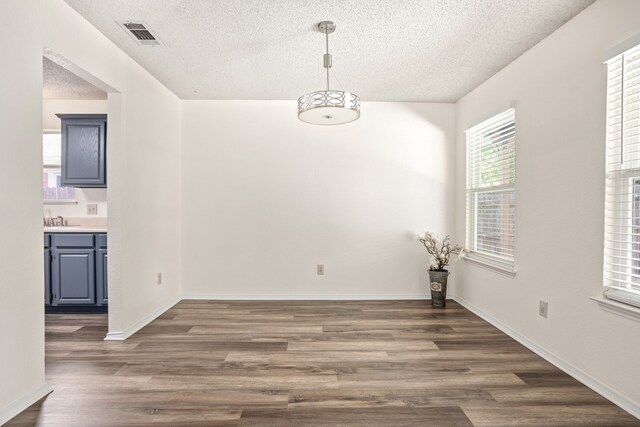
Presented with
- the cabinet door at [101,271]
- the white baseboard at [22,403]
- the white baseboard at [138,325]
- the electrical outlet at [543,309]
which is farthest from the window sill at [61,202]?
the electrical outlet at [543,309]

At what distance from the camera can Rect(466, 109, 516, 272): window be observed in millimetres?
3307

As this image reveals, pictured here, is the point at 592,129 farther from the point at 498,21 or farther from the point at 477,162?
the point at 477,162

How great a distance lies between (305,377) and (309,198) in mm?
2442

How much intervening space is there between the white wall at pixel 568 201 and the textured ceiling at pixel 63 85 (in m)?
4.35

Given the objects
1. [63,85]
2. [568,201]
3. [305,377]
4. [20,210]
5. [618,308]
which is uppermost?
[63,85]

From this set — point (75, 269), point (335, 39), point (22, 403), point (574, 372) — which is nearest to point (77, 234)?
point (75, 269)

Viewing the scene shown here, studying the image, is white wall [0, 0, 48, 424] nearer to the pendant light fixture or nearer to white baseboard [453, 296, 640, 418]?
the pendant light fixture

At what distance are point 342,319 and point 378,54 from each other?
8.62 feet

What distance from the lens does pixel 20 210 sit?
1983mm

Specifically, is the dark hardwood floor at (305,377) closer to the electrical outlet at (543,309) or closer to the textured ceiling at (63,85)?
the electrical outlet at (543,309)

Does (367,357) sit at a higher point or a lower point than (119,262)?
lower

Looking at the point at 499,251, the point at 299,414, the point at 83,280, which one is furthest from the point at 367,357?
the point at 83,280

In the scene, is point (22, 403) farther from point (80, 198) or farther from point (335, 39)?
point (335, 39)

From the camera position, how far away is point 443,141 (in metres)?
4.45
